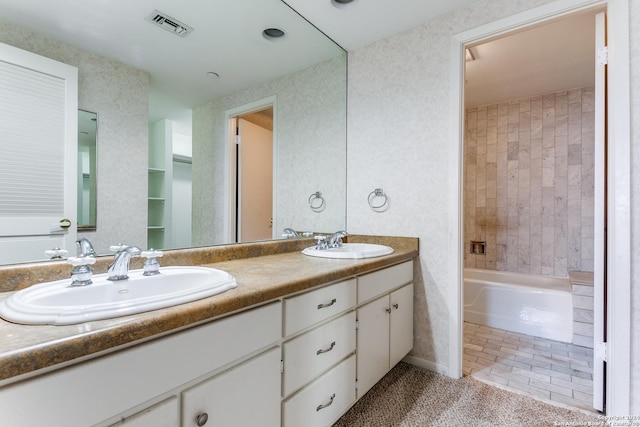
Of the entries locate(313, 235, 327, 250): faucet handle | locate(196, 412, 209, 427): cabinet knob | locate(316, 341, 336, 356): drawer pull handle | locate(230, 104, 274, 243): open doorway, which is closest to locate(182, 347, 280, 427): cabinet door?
locate(196, 412, 209, 427): cabinet knob

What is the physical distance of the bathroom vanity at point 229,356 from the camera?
583mm

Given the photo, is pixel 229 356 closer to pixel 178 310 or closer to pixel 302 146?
pixel 178 310

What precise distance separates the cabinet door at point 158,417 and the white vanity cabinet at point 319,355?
0.40m

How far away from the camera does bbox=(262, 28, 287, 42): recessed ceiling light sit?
6.08ft

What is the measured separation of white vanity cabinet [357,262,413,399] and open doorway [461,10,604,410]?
59 cm

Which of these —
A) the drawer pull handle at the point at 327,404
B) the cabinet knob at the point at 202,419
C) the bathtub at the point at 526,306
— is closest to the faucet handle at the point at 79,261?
the cabinet knob at the point at 202,419

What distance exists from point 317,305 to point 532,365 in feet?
5.84

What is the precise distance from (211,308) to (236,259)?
814mm

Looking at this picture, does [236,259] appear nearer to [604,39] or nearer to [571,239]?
[604,39]

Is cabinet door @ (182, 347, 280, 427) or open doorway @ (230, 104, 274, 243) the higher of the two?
open doorway @ (230, 104, 274, 243)

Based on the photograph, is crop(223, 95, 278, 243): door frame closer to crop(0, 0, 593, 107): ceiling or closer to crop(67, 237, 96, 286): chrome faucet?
crop(0, 0, 593, 107): ceiling

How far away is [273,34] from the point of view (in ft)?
6.18

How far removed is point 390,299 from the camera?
1720 millimetres

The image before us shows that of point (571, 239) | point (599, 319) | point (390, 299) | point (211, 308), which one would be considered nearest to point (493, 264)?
point (571, 239)
